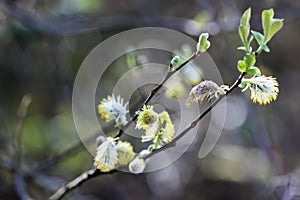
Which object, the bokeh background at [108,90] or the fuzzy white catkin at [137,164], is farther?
the bokeh background at [108,90]

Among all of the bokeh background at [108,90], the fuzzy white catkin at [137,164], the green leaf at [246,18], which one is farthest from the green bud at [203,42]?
the bokeh background at [108,90]

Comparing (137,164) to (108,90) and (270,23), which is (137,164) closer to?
(270,23)

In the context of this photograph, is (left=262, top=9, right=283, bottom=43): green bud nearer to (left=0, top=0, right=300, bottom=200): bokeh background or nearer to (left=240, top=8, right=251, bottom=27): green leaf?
(left=240, top=8, right=251, bottom=27): green leaf

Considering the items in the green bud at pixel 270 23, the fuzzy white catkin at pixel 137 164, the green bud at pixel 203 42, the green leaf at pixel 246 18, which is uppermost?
the green bud at pixel 203 42

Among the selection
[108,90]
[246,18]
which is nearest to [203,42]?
[246,18]

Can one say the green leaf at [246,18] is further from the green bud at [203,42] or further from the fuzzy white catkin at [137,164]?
the fuzzy white catkin at [137,164]

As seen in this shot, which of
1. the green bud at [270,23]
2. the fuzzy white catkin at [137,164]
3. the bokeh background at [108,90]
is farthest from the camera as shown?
the bokeh background at [108,90]

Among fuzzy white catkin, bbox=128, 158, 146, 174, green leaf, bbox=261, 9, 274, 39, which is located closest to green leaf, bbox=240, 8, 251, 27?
green leaf, bbox=261, 9, 274, 39

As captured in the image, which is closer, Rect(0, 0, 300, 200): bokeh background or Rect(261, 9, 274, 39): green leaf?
Rect(261, 9, 274, 39): green leaf

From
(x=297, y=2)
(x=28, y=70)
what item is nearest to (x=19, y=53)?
(x=28, y=70)
